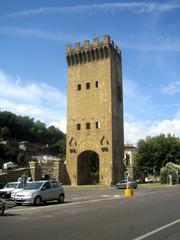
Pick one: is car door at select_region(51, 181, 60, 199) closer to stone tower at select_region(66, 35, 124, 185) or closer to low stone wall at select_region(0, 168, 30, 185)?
low stone wall at select_region(0, 168, 30, 185)

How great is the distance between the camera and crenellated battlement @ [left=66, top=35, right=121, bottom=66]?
72.1 meters

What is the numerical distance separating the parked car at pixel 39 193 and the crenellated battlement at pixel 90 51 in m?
47.3

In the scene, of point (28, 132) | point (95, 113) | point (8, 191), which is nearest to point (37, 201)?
point (8, 191)

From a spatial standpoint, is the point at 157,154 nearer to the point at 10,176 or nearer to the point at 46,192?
the point at 10,176

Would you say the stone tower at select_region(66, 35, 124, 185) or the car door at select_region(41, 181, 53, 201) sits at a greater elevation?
the stone tower at select_region(66, 35, 124, 185)

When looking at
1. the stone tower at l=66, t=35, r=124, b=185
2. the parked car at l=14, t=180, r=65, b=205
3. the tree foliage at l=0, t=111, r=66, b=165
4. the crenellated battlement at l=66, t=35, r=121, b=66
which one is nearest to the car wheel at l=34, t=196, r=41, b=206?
the parked car at l=14, t=180, r=65, b=205

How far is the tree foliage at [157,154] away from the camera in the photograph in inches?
3169

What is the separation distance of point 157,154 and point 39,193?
5698 centimetres

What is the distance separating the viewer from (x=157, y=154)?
263 feet

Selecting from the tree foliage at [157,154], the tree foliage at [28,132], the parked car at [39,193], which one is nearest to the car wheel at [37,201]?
the parked car at [39,193]

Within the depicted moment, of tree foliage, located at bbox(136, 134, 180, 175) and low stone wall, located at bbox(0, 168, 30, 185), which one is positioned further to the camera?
tree foliage, located at bbox(136, 134, 180, 175)

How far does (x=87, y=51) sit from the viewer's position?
74.0m

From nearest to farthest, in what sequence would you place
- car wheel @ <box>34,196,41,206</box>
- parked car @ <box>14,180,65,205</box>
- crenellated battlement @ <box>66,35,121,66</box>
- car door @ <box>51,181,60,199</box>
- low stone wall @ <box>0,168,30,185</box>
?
1. parked car @ <box>14,180,65,205</box>
2. car wheel @ <box>34,196,41,206</box>
3. car door @ <box>51,181,60,199</box>
4. low stone wall @ <box>0,168,30,185</box>
5. crenellated battlement @ <box>66,35,121,66</box>

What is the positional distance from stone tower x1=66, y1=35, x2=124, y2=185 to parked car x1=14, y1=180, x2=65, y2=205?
1590 inches
